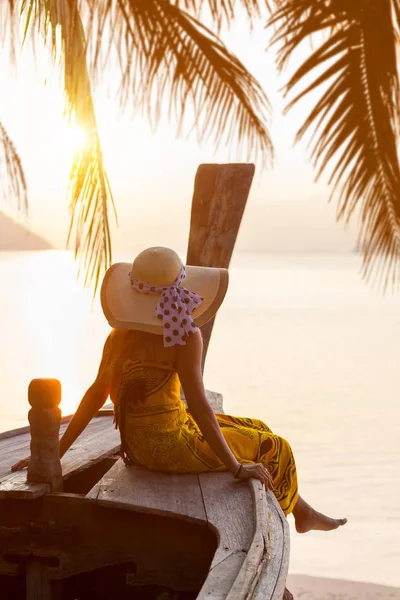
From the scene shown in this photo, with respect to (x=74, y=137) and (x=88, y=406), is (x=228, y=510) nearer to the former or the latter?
(x=88, y=406)

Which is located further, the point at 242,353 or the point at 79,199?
the point at 242,353

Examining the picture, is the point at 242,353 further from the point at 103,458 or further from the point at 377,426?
the point at 103,458

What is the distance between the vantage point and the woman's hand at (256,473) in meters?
3.63

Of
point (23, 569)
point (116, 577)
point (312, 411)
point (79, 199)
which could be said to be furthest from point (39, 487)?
point (312, 411)

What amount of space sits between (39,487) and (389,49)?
3863 millimetres

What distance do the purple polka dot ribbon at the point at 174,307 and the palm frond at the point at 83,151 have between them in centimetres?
234

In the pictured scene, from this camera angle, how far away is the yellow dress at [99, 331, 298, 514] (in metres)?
3.74

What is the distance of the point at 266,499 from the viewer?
351 centimetres

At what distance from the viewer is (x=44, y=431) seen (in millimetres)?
3557

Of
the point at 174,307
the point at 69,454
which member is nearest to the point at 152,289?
the point at 174,307

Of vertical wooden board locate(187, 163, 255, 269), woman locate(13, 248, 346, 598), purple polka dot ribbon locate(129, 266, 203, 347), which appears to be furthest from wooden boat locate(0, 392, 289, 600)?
vertical wooden board locate(187, 163, 255, 269)

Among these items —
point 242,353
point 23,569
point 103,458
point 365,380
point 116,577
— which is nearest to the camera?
point 23,569

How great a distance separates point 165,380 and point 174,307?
324mm

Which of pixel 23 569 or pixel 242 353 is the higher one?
pixel 23 569
